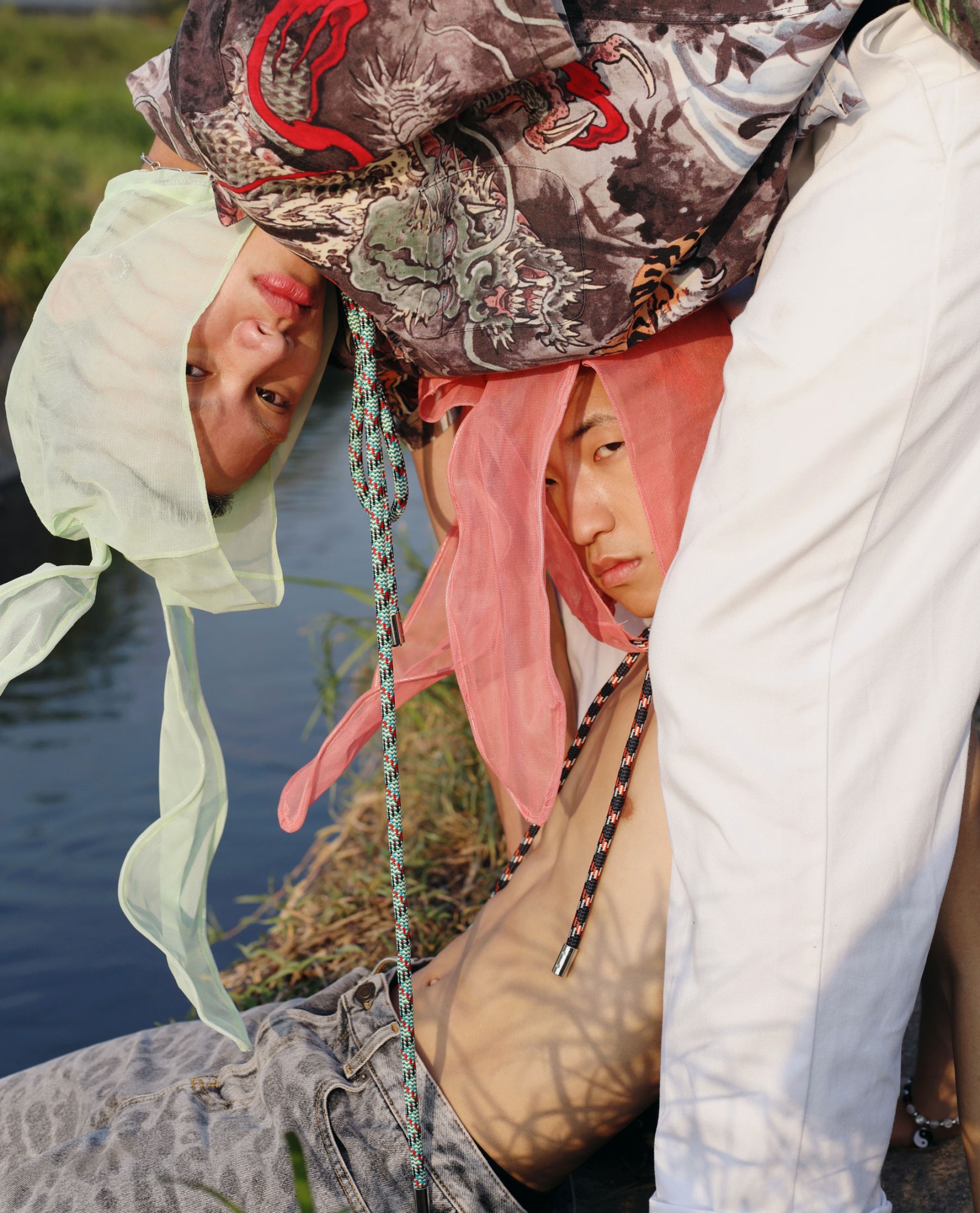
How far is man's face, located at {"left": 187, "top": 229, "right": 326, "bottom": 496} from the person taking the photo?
1.28 metres

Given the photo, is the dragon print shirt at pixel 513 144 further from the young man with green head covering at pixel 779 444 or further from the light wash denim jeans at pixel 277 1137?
the light wash denim jeans at pixel 277 1137

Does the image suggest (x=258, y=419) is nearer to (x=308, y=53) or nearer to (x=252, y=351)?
(x=252, y=351)

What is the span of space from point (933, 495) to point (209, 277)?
0.76 metres

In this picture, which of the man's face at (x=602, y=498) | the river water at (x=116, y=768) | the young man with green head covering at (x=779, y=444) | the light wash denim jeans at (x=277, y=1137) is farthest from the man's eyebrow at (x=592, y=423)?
the river water at (x=116, y=768)

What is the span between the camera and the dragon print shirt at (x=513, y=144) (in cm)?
91

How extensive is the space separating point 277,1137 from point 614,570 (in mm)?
682

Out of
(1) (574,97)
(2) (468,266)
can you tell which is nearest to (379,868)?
(2) (468,266)

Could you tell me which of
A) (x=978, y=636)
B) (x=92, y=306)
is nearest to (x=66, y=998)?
(x=92, y=306)

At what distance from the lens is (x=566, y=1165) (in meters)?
1.27

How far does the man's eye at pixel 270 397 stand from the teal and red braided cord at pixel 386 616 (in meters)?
0.08

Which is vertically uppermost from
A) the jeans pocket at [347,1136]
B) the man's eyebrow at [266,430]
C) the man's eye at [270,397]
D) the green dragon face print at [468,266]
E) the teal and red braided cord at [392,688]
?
the green dragon face print at [468,266]

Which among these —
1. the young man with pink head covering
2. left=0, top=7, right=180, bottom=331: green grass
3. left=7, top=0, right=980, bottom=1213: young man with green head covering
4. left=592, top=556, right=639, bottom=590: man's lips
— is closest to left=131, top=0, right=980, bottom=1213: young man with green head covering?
left=7, top=0, right=980, bottom=1213: young man with green head covering

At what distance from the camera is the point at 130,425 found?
4.22ft

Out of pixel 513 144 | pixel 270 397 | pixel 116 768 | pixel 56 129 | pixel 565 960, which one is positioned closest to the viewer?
pixel 513 144
